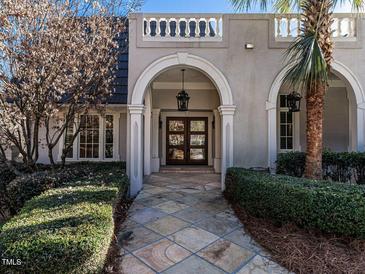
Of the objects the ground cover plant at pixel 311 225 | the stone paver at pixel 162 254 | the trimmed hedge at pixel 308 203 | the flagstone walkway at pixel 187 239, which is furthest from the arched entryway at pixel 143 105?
the stone paver at pixel 162 254

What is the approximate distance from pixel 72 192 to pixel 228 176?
402cm

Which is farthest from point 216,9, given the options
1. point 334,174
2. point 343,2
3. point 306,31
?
point 334,174

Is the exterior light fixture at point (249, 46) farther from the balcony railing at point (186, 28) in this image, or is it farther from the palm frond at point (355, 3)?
the palm frond at point (355, 3)

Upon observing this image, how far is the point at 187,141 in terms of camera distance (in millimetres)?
11148

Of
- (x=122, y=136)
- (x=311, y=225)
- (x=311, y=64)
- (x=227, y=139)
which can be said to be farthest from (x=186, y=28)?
(x=311, y=225)

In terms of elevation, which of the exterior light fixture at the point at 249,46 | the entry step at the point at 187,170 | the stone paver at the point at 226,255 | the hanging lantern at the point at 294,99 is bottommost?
the stone paver at the point at 226,255

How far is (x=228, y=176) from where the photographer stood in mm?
6148

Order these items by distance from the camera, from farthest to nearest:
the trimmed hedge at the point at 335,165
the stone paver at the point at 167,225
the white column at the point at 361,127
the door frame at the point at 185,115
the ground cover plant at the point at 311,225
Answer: the door frame at the point at 185,115, the white column at the point at 361,127, the trimmed hedge at the point at 335,165, the stone paver at the point at 167,225, the ground cover plant at the point at 311,225

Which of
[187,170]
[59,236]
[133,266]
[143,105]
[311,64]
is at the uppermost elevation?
[311,64]

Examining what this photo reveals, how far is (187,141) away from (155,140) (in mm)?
1870

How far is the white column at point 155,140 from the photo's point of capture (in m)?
9.72

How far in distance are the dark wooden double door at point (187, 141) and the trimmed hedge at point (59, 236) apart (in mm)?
7430

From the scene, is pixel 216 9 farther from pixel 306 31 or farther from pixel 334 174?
pixel 334 174

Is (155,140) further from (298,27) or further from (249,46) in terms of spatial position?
(298,27)
